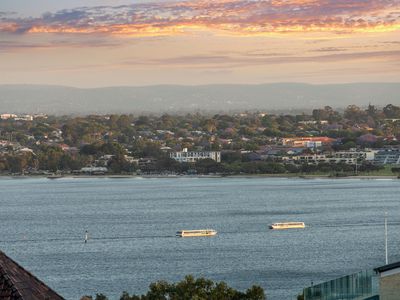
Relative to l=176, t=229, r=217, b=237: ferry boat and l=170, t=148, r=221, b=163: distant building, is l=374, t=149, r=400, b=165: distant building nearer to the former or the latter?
l=170, t=148, r=221, b=163: distant building

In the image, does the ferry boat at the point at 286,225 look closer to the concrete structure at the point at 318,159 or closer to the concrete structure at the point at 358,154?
the concrete structure at the point at 318,159

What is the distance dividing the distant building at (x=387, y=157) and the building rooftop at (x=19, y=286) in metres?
146

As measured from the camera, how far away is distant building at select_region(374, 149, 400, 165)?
15600cm

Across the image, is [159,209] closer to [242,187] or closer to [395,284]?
[242,187]

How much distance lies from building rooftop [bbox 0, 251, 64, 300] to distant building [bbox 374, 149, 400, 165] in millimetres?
145807

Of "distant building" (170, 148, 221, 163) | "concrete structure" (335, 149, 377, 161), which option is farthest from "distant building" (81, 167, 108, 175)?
"concrete structure" (335, 149, 377, 161)

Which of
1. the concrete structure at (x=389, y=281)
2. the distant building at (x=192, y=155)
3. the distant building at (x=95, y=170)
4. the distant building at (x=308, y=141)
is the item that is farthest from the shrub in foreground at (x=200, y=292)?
the distant building at (x=308, y=141)

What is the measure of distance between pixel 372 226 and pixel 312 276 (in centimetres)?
2562

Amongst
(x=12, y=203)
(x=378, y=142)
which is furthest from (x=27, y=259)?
(x=378, y=142)

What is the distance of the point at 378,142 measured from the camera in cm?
17000

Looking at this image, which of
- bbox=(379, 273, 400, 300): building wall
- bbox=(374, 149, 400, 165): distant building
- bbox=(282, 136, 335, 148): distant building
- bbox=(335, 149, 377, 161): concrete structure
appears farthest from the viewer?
bbox=(282, 136, 335, 148): distant building

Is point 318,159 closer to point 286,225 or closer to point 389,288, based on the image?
point 286,225

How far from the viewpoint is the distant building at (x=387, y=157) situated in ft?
512

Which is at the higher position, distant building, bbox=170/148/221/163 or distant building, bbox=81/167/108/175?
distant building, bbox=170/148/221/163
